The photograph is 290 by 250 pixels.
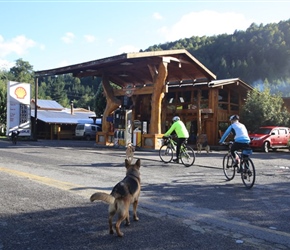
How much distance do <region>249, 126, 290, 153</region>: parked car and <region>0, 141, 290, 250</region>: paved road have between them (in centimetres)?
1281

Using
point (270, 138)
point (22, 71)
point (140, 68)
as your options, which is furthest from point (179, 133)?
point (22, 71)

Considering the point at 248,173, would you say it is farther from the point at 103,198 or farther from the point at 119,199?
the point at 103,198

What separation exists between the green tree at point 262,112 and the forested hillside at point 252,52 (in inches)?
2091

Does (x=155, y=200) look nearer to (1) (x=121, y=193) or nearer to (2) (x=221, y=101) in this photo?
(1) (x=121, y=193)

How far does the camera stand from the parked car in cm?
2267

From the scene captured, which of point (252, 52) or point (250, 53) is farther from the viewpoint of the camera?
point (252, 52)

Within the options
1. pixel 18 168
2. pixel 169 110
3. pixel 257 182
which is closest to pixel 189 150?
pixel 257 182

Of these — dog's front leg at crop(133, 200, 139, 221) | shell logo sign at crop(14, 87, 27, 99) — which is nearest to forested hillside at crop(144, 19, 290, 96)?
shell logo sign at crop(14, 87, 27, 99)

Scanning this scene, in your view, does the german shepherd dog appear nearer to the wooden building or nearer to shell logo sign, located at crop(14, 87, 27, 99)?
the wooden building

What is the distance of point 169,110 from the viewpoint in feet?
96.1

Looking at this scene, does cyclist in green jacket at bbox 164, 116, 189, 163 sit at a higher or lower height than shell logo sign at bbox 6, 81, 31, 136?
lower

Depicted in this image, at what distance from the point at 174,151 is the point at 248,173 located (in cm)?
520

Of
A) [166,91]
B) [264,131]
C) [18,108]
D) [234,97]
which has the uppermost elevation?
[234,97]

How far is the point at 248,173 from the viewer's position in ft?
29.0
